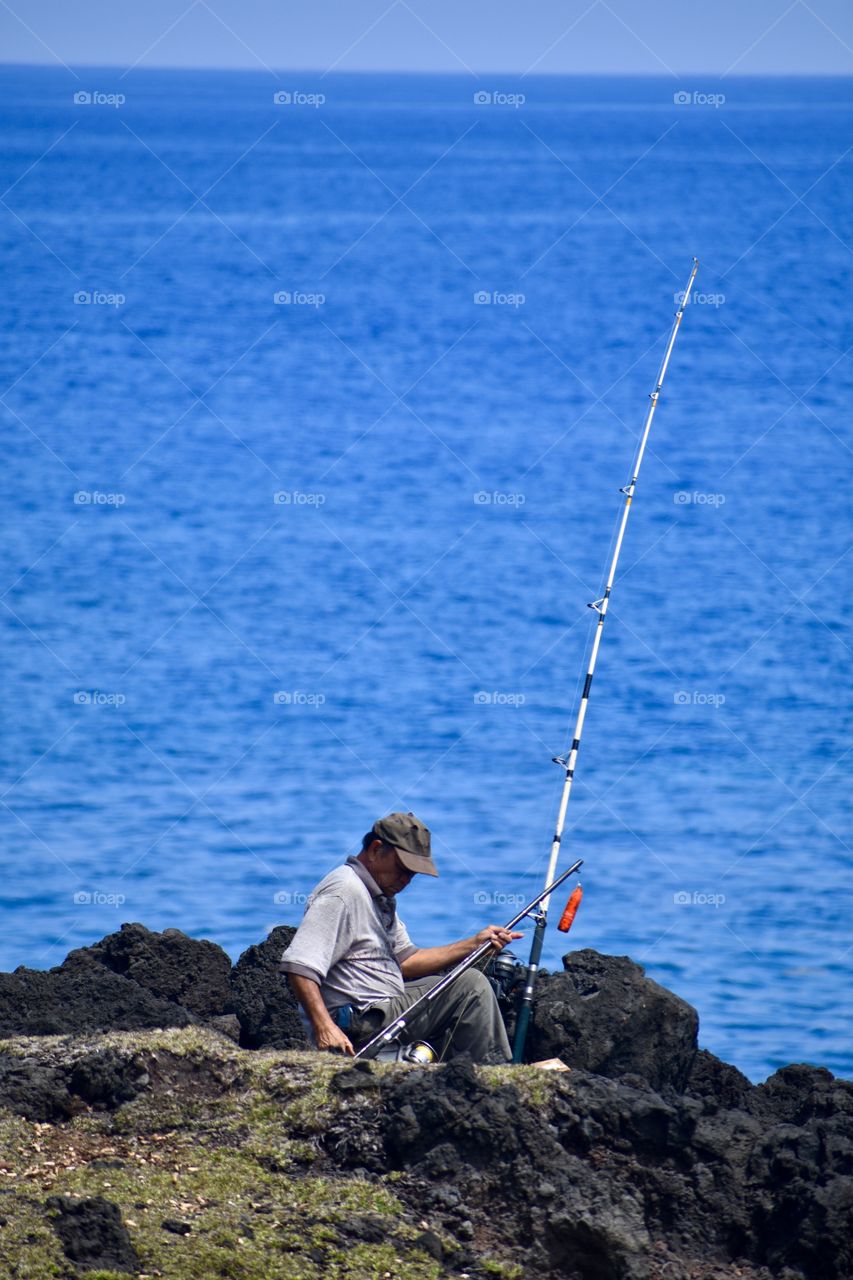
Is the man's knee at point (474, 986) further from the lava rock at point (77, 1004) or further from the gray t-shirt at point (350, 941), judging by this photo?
the lava rock at point (77, 1004)

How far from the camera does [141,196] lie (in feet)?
85.4

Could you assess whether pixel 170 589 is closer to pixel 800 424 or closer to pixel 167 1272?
pixel 800 424

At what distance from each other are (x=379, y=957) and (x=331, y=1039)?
1.40 ft

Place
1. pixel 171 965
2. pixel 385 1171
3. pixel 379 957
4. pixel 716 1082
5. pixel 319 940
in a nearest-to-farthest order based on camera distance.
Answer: pixel 385 1171 < pixel 319 940 < pixel 379 957 < pixel 716 1082 < pixel 171 965

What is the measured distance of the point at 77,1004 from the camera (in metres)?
7.70

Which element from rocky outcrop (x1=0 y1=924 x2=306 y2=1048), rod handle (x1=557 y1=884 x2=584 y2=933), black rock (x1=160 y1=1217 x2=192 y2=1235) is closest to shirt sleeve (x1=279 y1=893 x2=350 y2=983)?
rod handle (x1=557 y1=884 x2=584 y2=933)

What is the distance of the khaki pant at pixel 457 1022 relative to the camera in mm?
6383

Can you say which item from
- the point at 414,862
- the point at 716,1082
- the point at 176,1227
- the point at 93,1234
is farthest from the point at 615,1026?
the point at 93,1234

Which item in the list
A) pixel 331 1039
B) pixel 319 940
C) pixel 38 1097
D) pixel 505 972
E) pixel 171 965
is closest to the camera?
pixel 38 1097

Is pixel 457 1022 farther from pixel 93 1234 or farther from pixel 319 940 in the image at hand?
pixel 93 1234

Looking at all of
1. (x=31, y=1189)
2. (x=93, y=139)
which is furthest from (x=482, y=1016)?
(x=93, y=139)

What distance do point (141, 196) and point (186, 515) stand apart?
6.33 metres

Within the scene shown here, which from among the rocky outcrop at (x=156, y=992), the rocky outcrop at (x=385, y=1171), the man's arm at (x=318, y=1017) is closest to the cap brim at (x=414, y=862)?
the man's arm at (x=318, y=1017)

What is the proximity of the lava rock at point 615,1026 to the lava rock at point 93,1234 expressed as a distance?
251 centimetres
